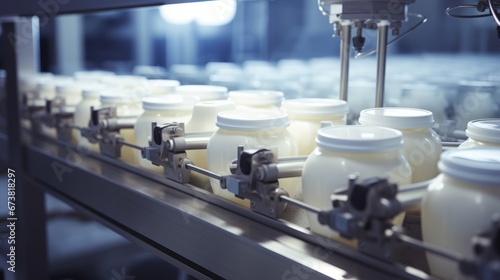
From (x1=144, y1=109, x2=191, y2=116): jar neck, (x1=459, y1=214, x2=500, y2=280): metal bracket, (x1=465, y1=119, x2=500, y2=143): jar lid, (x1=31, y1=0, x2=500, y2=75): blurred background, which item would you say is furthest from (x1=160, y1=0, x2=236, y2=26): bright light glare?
(x1=459, y1=214, x2=500, y2=280): metal bracket

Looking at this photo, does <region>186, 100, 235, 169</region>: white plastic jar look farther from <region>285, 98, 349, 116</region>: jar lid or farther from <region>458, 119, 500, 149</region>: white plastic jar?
<region>458, 119, 500, 149</region>: white plastic jar

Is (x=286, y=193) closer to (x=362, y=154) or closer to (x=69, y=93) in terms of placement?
(x=362, y=154)

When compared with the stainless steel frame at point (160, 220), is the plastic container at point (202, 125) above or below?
above

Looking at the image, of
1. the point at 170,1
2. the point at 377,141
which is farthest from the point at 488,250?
the point at 170,1

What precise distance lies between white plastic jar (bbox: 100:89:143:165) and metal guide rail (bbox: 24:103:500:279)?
24mm

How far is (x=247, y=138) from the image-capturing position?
2.62ft

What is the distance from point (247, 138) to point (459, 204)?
1.20 feet

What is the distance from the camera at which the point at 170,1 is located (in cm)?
94

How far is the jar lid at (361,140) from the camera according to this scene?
2.05ft

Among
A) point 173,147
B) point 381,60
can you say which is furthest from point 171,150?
point 381,60

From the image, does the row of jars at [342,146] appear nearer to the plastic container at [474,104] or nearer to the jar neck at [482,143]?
the jar neck at [482,143]

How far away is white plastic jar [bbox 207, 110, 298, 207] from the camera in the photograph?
0.80 meters

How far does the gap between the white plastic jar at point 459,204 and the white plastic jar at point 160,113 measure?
1.92 ft

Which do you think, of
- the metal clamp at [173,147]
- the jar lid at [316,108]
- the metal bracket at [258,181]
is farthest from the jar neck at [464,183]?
the metal clamp at [173,147]
